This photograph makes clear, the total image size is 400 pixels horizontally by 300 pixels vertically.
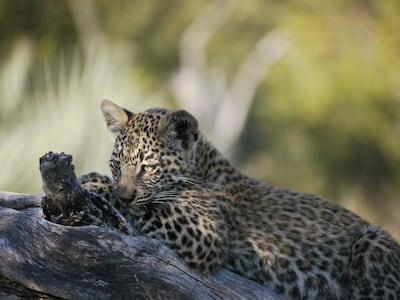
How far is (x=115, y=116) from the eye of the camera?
8.04 meters

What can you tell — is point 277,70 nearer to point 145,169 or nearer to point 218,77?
point 218,77

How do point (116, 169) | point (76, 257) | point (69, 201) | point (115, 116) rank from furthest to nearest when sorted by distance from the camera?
point (115, 116) → point (116, 169) → point (76, 257) → point (69, 201)

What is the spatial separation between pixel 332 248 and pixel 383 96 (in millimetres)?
23697

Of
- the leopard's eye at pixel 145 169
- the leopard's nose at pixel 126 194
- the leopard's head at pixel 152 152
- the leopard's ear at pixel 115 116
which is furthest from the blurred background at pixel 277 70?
the leopard's nose at pixel 126 194

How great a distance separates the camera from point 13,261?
6.55 m

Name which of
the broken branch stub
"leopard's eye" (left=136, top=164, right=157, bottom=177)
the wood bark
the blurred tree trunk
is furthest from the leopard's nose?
the blurred tree trunk

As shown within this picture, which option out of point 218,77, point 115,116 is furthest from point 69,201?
point 218,77

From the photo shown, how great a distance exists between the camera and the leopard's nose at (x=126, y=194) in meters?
7.39

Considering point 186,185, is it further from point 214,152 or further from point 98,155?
point 98,155

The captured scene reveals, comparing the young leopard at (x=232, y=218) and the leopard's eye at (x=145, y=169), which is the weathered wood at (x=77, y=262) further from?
the leopard's eye at (x=145, y=169)

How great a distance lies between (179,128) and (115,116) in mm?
511

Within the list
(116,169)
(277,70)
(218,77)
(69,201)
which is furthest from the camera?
(277,70)

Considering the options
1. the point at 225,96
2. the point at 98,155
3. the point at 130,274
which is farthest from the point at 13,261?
the point at 225,96

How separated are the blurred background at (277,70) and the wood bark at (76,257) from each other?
18754mm
